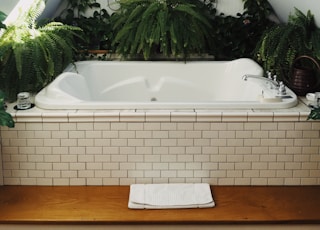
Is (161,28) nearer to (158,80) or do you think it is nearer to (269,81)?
(158,80)

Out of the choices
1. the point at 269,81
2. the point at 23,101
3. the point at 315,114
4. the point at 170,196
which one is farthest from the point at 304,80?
the point at 23,101

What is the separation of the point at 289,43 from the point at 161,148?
1232mm

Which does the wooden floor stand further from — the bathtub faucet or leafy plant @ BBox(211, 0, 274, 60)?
leafy plant @ BBox(211, 0, 274, 60)

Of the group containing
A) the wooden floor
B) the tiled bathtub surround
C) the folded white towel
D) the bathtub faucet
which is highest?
the bathtub faucet

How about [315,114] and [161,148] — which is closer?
[315,114]

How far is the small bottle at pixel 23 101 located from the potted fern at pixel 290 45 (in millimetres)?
1559

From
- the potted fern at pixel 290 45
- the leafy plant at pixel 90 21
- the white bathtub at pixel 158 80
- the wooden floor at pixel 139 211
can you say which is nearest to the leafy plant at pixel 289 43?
the potted fern at pixel 290 45

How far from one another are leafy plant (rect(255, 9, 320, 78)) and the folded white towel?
43.3 inches

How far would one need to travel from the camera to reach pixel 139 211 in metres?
2.56

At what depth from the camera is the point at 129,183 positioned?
2.85 meters

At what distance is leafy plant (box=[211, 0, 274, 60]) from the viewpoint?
14.0 ft

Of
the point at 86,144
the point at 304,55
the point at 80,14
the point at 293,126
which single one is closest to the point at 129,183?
the point at 86,144

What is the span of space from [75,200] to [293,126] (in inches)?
46.7

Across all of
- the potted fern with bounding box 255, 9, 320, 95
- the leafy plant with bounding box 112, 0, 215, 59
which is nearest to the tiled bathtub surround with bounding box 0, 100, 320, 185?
the potted fern with bounding box 255, 9, 320, 95
